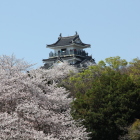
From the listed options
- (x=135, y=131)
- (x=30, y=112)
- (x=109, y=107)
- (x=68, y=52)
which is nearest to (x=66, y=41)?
(x=68, y=52)

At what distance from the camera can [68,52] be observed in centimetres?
5578

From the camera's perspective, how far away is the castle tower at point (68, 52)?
178 ft

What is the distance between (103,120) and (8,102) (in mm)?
9336

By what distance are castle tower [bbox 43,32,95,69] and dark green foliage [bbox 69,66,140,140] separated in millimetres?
28439

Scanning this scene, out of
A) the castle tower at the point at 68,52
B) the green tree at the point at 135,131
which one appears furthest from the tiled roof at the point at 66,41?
the green tree at the point at 135,131

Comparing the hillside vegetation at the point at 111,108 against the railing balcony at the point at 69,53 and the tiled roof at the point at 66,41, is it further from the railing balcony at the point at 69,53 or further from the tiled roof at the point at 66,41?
the tiled roof at the point at 66,41

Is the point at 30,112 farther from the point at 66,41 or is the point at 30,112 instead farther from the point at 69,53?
the point at 66,41

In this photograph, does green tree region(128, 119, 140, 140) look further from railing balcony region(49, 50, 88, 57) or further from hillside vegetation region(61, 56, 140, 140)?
railing balcony region(49, 50, 88, 57)

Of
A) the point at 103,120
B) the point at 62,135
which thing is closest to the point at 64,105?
the point at 62,135

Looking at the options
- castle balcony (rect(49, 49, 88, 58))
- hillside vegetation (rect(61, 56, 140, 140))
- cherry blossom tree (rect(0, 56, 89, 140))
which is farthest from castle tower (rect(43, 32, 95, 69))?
cherry blossom tree (rect(0, 56, 89, 140))

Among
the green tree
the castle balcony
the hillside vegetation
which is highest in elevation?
the castle balcony

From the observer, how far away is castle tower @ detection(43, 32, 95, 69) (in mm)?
54188

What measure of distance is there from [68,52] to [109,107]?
110ft

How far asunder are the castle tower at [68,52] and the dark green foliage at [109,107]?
28439 millimetres
